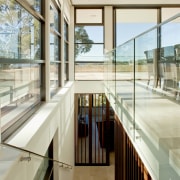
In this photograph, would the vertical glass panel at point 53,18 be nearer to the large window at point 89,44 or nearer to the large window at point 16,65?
the large window at point 16,65

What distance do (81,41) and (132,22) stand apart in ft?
6.40

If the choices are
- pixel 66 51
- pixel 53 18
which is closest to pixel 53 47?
pixel 53 18

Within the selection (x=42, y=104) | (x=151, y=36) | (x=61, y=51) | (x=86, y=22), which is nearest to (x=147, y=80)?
(x=151, y=36)

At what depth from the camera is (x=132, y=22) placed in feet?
35.8

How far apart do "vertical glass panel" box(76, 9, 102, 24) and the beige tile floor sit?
17.1 feet

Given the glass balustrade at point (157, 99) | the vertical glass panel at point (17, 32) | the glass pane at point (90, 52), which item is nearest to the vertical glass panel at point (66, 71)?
the glass pane at point (90, 52)

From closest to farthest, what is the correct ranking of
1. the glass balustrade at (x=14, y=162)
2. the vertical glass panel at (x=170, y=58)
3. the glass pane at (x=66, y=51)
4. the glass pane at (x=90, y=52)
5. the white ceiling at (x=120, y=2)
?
the glass balustrade at (x=14, y=162)
the vertical glass panel at (x=170, y=58)
the glass pane at (x=66, y=51)
the white ceiling at (x=120, y=2)
the glass pane at (x=90, y=52)

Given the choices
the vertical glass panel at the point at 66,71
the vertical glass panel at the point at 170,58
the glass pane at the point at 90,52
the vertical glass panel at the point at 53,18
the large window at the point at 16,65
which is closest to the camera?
the vertical glass panel at the point at 170,58

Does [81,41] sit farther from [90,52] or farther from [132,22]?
[132,22]

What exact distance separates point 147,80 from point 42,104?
2097 mm

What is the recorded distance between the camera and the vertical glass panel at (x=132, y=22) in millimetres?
10844

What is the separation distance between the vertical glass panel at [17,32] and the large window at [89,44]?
610 centimetres

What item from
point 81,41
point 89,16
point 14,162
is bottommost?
point 14,162

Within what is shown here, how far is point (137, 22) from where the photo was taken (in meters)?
10.9
